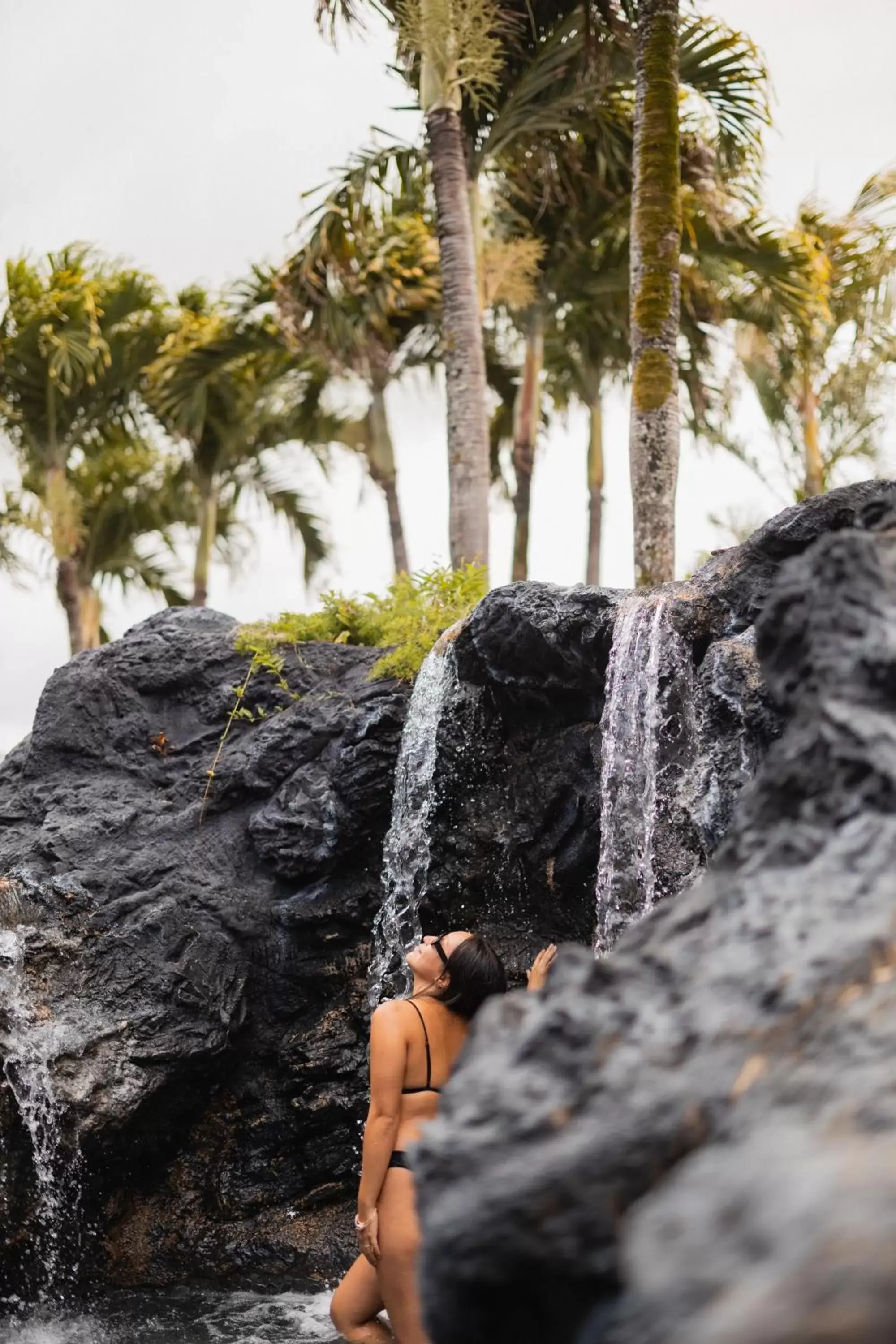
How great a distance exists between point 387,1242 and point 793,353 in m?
16.5

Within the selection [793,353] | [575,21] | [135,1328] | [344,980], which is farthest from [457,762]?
[793,353]

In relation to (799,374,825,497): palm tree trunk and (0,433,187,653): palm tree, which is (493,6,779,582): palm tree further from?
(0,433,187,653): palm tree

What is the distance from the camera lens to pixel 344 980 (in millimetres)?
7570

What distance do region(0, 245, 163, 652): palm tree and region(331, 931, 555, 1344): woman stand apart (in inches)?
665

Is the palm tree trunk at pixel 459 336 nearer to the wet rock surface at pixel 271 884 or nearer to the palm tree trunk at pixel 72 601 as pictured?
the wet rock surface at pixel 271 884

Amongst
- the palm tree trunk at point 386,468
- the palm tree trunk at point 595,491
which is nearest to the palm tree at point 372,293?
the palm tree trunk at point 386,468

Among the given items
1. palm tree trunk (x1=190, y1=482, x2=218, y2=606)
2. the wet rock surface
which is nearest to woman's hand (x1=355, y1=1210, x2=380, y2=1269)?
the wet rock surface

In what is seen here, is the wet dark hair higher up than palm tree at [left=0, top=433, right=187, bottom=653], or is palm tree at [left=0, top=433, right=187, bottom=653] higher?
palm tree at [left=0, top=433, right=187, bottom=653]

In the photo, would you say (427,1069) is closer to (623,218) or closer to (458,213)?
(458,213)

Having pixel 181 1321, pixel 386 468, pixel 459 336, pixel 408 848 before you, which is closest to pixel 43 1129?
pixel 181 1321

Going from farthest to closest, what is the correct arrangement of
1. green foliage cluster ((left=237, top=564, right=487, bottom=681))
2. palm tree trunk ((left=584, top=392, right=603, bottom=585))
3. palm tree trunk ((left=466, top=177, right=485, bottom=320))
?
palm tree trunk ((left=584, top=392, right=603, bottom=585)), palm tree trunk ((left=466, top=177, right=485, bottom=320)), green foliage cluster ((left=237, top=564, right=487, bottom=681))

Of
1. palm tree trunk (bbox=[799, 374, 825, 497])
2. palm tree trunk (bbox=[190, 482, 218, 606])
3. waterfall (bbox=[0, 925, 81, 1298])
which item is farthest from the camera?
palm tree trunk (bbox=[190, 482, 218, 606])

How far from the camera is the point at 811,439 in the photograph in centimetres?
1922

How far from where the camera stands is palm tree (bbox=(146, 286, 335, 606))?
17.9 metres
